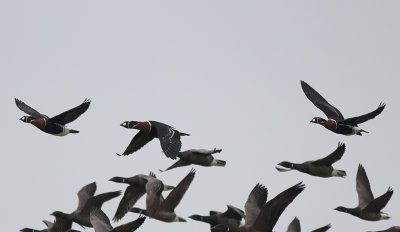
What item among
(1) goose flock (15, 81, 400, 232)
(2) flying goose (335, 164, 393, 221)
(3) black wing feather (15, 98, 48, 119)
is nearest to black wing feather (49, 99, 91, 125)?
(1) goose flock (15, 81, 400, 232)

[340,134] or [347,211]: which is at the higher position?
[340,134]

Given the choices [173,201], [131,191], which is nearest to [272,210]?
[173,201]

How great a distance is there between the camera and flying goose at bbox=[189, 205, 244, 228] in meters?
37.2

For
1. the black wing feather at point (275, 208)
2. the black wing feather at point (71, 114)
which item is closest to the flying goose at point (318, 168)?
the black wing feather at point (71, 114)

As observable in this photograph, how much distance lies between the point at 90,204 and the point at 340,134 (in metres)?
9.44

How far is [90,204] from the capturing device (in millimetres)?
36750

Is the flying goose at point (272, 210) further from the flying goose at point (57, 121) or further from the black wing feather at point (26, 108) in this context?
the black wing feather at point (26, 108)

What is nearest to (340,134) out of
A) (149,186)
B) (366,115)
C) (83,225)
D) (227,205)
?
(366,115)

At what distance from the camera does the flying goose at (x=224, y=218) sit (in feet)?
122

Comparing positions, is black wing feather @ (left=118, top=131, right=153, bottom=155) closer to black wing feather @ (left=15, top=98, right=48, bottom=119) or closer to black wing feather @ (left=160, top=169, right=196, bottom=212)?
black wing feather @ (left=160, top=169, right=196, bottom=212)

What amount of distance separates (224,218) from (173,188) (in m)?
2.37

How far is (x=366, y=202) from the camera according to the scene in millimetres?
39188

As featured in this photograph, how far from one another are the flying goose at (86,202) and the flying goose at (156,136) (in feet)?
7.54

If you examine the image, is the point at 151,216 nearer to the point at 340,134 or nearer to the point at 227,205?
the point at 227,205
